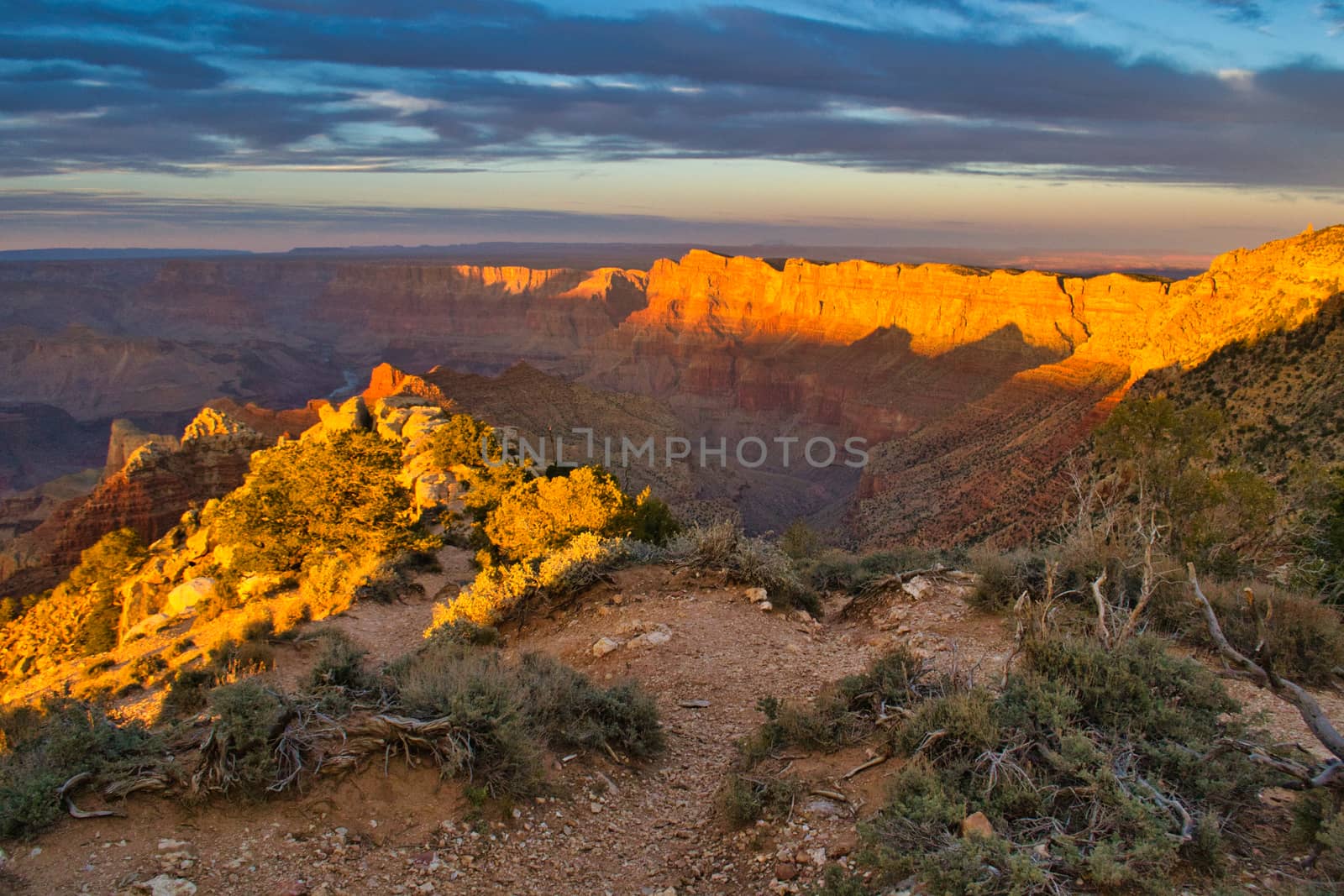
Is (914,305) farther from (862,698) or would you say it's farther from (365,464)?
(862,698)

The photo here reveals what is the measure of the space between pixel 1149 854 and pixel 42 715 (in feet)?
34.8

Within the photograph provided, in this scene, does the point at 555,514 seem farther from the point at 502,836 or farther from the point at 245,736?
the point at 502,836

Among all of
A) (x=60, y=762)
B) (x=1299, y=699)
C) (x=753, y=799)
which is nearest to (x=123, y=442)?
(x=60, y=762)

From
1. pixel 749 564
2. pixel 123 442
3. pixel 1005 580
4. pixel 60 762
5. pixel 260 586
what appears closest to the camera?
pixel 60 762

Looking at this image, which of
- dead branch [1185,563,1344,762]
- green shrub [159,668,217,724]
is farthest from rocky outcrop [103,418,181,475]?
Result: dead branch [1185,563,1344,762]

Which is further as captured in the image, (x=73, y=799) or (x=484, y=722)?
(x=484, y=722)

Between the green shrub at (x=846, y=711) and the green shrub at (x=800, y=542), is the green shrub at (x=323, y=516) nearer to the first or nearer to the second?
the green shrub at (x=800, y=542)

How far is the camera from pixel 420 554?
18859mm

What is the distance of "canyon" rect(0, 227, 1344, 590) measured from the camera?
42.2 metres

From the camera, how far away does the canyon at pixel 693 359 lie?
1660 inches

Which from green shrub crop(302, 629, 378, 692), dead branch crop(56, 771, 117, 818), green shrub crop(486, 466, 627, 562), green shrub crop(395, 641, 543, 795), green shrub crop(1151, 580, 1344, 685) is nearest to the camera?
dead branch crop(56, 771, 117, 818)

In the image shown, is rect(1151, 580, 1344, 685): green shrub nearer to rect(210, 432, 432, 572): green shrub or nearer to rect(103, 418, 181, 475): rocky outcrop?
rect(210, 432, 432, 572): green shrub

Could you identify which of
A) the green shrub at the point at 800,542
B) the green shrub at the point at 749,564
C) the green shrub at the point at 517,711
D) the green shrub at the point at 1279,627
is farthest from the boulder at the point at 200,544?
the green shrub at the point at 1279,627

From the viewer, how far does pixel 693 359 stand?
126 meters
